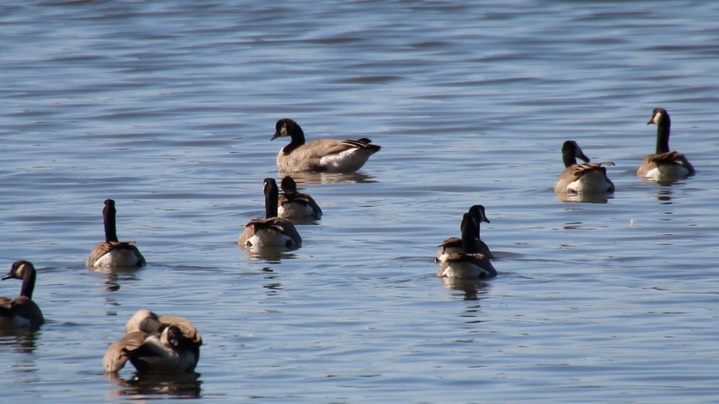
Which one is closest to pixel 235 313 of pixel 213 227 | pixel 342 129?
pixel 213 227

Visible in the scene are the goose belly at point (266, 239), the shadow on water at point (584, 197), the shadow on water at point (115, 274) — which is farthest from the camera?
the shadow on water at point (584, 197)

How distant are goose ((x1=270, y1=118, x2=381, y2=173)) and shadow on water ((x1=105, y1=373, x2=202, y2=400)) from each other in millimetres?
12239

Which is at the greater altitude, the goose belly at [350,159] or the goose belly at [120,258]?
the goose belly at [350,159]

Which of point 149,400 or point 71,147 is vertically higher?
point 71,147

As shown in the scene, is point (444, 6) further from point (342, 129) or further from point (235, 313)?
point (235, 313)

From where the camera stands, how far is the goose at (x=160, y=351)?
10.6m

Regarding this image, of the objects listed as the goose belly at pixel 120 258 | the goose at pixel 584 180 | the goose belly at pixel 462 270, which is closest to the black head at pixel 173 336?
the goose belly at pixel 462 270

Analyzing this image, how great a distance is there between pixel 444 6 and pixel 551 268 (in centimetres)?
3596

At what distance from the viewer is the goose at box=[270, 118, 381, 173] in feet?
75.6

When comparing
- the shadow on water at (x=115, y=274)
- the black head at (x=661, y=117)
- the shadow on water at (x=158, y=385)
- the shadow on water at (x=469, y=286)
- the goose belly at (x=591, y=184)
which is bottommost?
the shadow on water at (x=158, y=385)

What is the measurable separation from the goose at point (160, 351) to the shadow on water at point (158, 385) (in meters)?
0.05

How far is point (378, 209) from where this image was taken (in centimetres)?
1916

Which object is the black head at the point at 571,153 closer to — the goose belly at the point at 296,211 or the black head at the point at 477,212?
the goose belly at the point at 296,211

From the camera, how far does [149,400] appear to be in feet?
33.5
